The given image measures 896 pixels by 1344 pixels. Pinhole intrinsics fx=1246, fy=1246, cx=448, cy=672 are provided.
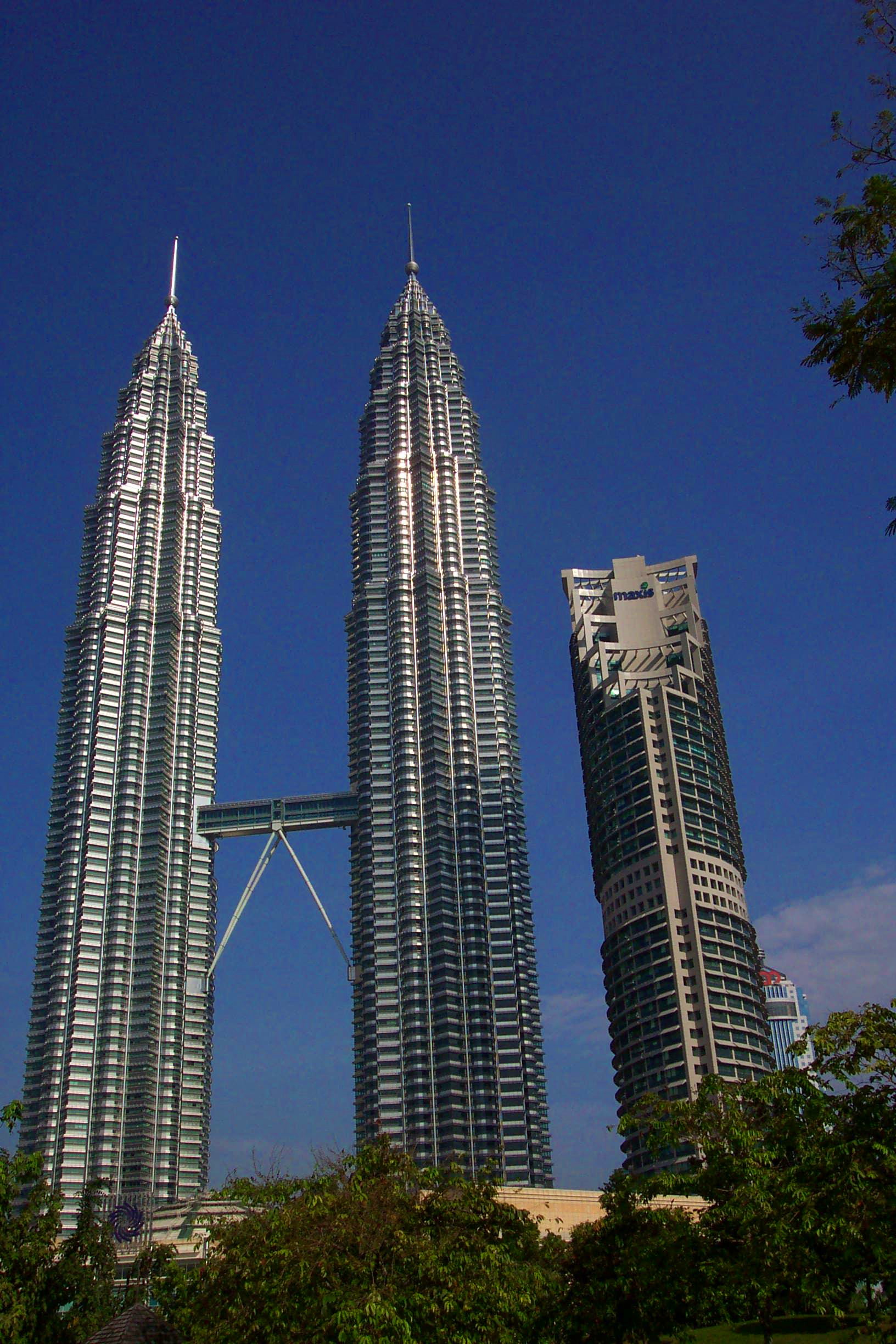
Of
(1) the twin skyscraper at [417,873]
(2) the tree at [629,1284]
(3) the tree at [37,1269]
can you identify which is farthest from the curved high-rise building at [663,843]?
(3) the tree at [37,1269]

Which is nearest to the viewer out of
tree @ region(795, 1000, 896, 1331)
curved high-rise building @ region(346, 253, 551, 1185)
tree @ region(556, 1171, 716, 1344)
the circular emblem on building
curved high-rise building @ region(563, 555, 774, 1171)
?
tree @ region(795, 1000, 896, 1331)

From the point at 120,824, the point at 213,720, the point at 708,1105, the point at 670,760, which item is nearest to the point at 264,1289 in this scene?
the point at 708,1105

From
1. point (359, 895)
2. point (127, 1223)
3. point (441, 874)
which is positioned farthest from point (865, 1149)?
point (359, 895)

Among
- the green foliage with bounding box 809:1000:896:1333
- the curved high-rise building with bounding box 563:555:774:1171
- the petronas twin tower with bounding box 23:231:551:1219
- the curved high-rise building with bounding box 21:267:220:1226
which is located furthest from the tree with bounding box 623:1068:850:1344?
the curved high-rise building with bounding box 21:267:220:1226

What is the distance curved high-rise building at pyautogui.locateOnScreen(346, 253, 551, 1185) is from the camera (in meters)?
158

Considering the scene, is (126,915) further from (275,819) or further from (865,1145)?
(865,1145)

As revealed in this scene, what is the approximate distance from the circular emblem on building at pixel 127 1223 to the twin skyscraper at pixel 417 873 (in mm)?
10520

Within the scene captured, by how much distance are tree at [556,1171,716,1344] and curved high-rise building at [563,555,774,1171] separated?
9580cm

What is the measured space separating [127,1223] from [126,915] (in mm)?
47230

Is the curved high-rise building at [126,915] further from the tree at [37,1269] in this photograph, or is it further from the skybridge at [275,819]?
the tree at [37,1269]

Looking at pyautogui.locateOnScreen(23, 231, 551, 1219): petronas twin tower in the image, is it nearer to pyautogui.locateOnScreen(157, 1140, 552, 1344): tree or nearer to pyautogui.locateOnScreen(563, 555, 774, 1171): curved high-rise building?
pyautogui.locateOnScreen(563, 555, 774, 1171): curved high-rise building

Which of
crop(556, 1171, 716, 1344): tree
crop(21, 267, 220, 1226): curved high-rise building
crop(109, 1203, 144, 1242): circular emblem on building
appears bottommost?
crop(556, 1171, 716, 1344): tree

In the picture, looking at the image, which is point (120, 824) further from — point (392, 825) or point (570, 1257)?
point (570, 1257)

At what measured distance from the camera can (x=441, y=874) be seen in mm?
Answer: 169125
